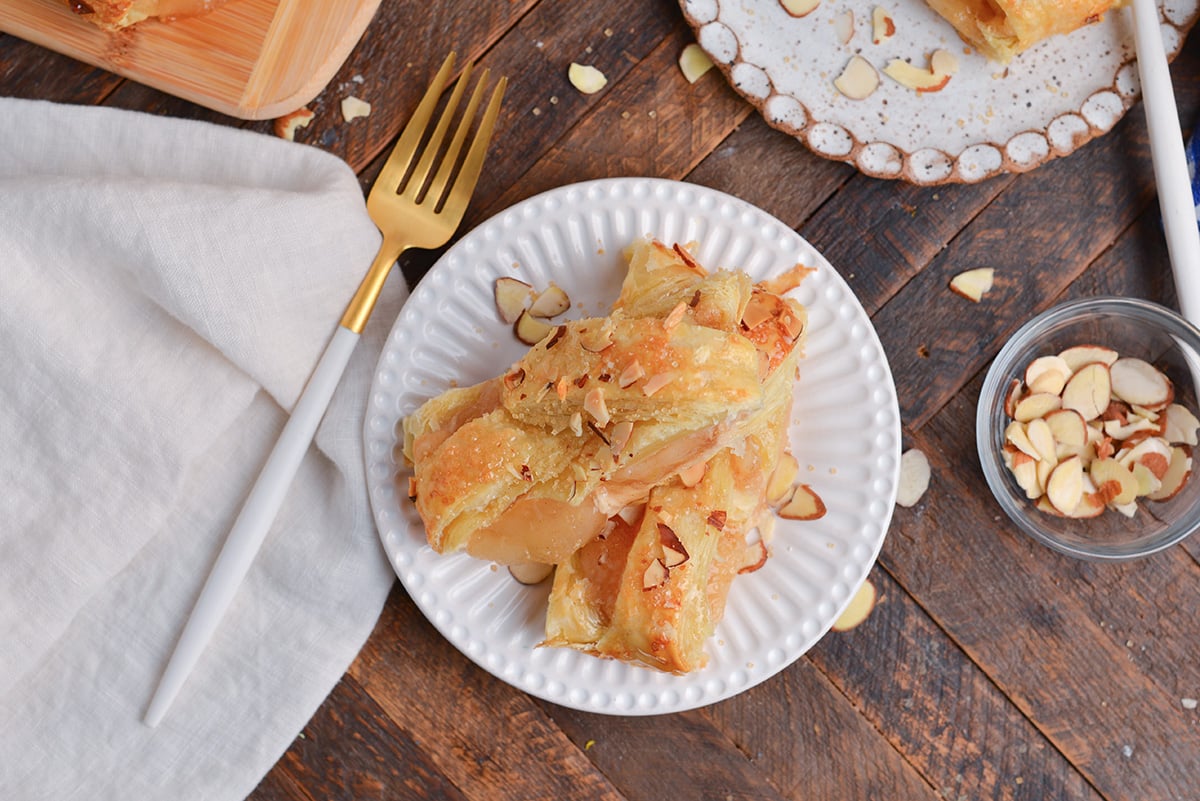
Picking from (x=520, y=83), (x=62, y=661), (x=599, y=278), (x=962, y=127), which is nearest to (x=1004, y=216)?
(x=962, y=127)

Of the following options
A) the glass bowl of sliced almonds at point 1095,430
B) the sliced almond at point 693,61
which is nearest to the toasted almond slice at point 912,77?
the sliced almond at point 693,61

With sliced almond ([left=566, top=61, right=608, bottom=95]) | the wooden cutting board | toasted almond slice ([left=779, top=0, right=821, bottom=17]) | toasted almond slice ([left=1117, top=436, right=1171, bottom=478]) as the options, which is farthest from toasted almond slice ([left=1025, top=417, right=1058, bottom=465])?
the wooden cutting board

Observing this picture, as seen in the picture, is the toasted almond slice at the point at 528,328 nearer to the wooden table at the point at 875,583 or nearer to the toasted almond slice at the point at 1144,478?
the wooden table at the point at 875,583

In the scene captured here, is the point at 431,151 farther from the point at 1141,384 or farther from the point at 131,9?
the point at 1141,384

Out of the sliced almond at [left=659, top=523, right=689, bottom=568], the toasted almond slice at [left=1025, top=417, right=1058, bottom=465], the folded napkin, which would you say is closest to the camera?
the sliced almond at [left=659, top=523, right=689, bottom=568]

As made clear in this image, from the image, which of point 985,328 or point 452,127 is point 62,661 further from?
point 985,328

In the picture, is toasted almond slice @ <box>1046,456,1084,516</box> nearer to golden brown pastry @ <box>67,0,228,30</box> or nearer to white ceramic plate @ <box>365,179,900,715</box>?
white ceramic plate @ <box>365,179,900,715</box>

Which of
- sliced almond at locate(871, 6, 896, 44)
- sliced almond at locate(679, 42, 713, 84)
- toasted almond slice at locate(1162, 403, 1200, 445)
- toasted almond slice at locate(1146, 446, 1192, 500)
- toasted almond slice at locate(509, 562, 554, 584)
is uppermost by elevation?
sliced almond at locate(679, 42, 713, 84)
